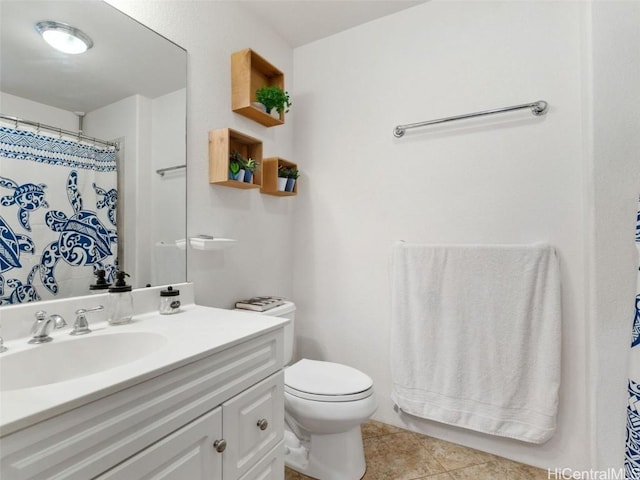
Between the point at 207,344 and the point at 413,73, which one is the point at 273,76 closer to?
the point at 413,73

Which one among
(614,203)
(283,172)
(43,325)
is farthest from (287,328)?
(614,203)

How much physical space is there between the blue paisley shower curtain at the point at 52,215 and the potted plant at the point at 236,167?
20.0 inches

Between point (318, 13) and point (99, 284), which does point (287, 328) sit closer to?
point (99, 284)

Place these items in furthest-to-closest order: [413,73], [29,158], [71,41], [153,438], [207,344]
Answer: [413,73], [71,41], [29,158], [207,344], [153,438]

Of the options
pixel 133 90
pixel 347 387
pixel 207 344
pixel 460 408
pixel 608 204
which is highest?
pixel 133 90

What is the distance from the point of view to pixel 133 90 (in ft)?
4.09

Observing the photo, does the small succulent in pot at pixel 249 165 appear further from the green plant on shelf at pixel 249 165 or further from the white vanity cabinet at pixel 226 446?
the white vanity cabinet at pixel 226 446

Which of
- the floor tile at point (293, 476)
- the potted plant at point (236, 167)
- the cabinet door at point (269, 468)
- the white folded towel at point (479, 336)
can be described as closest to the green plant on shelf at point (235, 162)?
the potted plant at point (236, 167)

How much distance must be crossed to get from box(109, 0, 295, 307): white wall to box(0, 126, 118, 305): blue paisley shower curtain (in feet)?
1.19

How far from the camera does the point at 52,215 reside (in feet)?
3.32

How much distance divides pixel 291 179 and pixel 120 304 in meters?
1.18

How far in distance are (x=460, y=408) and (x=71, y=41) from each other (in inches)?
89.1

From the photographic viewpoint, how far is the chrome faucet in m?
0.88

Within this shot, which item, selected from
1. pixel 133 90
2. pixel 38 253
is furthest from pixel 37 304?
pixel 133 90
